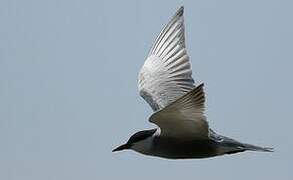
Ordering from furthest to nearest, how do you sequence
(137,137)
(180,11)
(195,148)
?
(180,11) < (137,137) < (195,148)

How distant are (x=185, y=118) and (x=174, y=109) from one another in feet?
0.40

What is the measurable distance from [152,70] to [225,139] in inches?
63.0

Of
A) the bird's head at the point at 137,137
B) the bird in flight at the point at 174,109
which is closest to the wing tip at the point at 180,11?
the bird in flight at the point at 174,109

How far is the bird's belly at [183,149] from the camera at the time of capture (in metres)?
5.07

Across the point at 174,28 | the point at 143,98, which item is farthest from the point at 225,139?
the point at 174,28

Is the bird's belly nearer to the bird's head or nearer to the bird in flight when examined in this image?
the bird in flight

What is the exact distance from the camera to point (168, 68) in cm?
661

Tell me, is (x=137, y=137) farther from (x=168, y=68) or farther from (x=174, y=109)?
(x=168, y=68)

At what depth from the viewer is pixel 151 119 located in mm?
4703

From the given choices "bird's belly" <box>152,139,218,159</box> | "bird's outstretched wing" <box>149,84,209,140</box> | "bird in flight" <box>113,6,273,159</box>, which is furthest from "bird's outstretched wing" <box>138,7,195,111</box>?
"bird's outstretched wing" <box>149,84,209,140</box>

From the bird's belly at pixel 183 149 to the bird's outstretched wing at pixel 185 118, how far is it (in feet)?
0.24

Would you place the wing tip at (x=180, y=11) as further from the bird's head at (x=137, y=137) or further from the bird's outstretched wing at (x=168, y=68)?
the bird's head at (x=137, y=137)

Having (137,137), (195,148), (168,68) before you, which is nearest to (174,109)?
(195,148)

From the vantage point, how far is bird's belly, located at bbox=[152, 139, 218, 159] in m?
5.07
